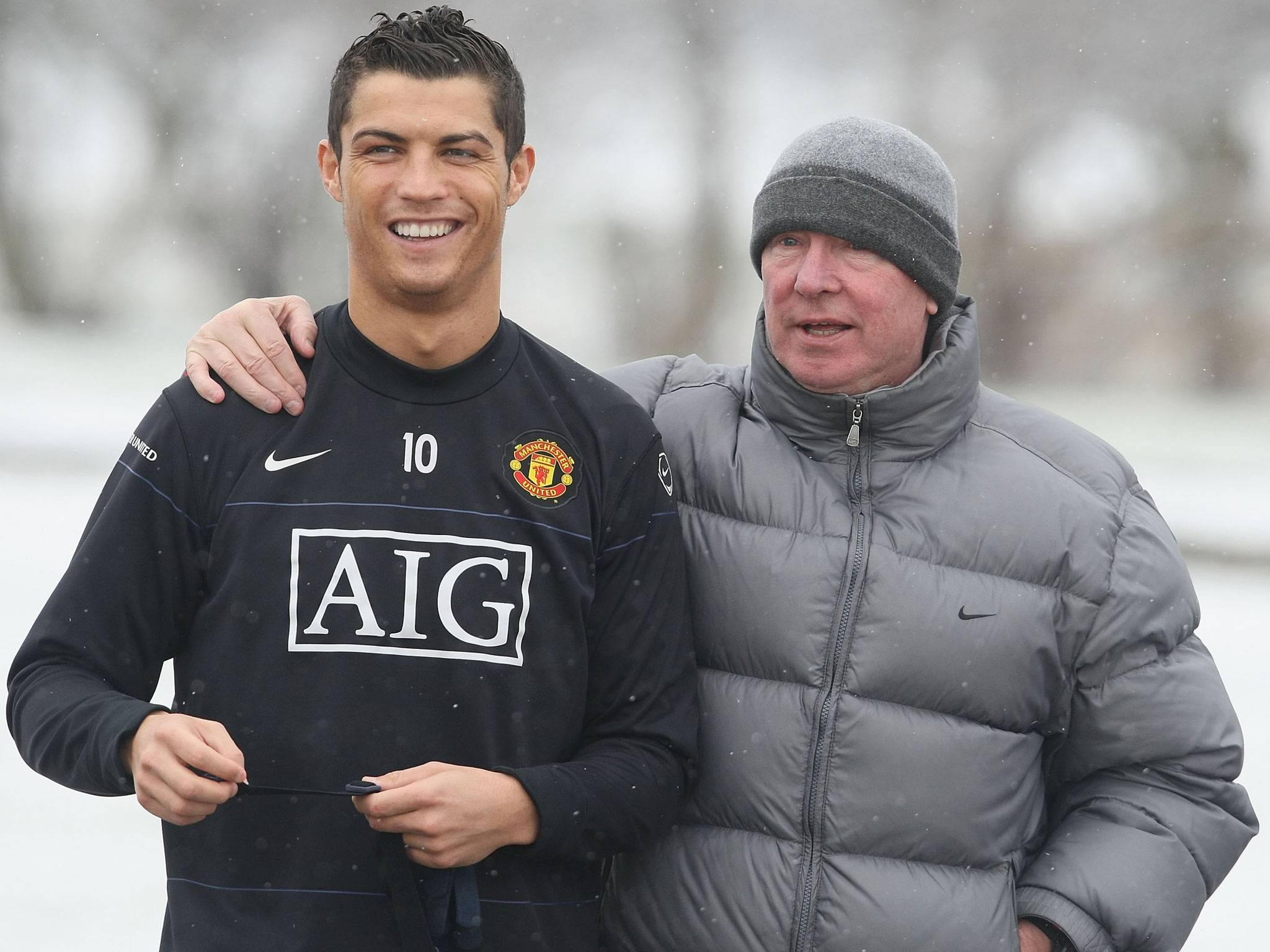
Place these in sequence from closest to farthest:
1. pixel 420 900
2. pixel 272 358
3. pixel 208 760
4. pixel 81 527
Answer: pixel 208 760
pixel 420 900
pixel 272 358
pixel 81 527

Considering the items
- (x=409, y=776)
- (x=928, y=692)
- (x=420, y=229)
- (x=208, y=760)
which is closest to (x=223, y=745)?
(x=208, y=760)

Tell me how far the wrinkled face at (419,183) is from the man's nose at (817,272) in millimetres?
373

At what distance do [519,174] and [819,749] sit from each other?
2.35ft

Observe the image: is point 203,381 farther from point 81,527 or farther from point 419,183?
point 81,527

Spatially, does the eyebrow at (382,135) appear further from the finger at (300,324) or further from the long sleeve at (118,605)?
the long sleeve at (118,605)

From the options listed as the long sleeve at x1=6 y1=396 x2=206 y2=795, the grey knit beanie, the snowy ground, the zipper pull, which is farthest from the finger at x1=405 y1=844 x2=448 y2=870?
the snowy ground

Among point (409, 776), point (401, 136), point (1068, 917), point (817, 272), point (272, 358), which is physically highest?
point (401, 136)

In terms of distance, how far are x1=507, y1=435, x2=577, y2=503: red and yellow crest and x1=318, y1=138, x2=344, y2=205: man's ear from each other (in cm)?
33

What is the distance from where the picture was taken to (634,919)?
1.55 m

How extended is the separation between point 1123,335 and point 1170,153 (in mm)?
1058

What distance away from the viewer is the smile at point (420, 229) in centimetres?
137

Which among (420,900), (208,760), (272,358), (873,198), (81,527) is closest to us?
(208,760)

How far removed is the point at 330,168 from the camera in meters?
1.46

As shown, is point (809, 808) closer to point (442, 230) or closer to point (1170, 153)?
point (442, 230)
